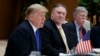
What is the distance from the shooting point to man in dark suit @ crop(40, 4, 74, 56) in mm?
4180

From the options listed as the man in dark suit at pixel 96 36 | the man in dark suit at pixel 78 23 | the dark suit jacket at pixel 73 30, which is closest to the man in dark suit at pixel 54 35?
the dark suit jacket at pixel 73 30

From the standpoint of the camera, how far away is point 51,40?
430 cm

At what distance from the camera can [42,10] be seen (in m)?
3.51

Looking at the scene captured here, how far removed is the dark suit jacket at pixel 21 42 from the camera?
3.31 meters

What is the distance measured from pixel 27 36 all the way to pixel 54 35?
95 cm

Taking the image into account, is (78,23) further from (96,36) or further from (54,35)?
(54,35)

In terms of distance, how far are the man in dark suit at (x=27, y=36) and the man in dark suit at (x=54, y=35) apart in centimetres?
62

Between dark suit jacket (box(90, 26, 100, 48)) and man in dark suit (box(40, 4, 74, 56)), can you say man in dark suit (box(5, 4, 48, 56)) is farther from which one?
dark suit jacket (box(90, 26, 100, 48))

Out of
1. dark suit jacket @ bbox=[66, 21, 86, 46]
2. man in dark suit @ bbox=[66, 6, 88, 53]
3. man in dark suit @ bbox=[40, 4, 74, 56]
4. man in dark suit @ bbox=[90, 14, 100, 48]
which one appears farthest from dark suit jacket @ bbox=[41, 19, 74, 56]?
man in dark suit @ bbox=[90, 14, 100, 48]

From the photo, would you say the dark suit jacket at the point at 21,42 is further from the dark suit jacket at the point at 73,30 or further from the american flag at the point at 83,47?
the dark suit jacket at the point at 73,30

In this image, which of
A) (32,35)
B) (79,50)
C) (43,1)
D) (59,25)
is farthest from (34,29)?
(43,1)

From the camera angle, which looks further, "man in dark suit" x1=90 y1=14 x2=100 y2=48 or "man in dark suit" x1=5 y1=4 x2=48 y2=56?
"man in dark suit" x1=90 y1=14 x2=100 y2=48

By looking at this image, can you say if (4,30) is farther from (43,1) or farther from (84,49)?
(84,49)

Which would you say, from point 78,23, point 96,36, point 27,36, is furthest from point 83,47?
point 78,23
